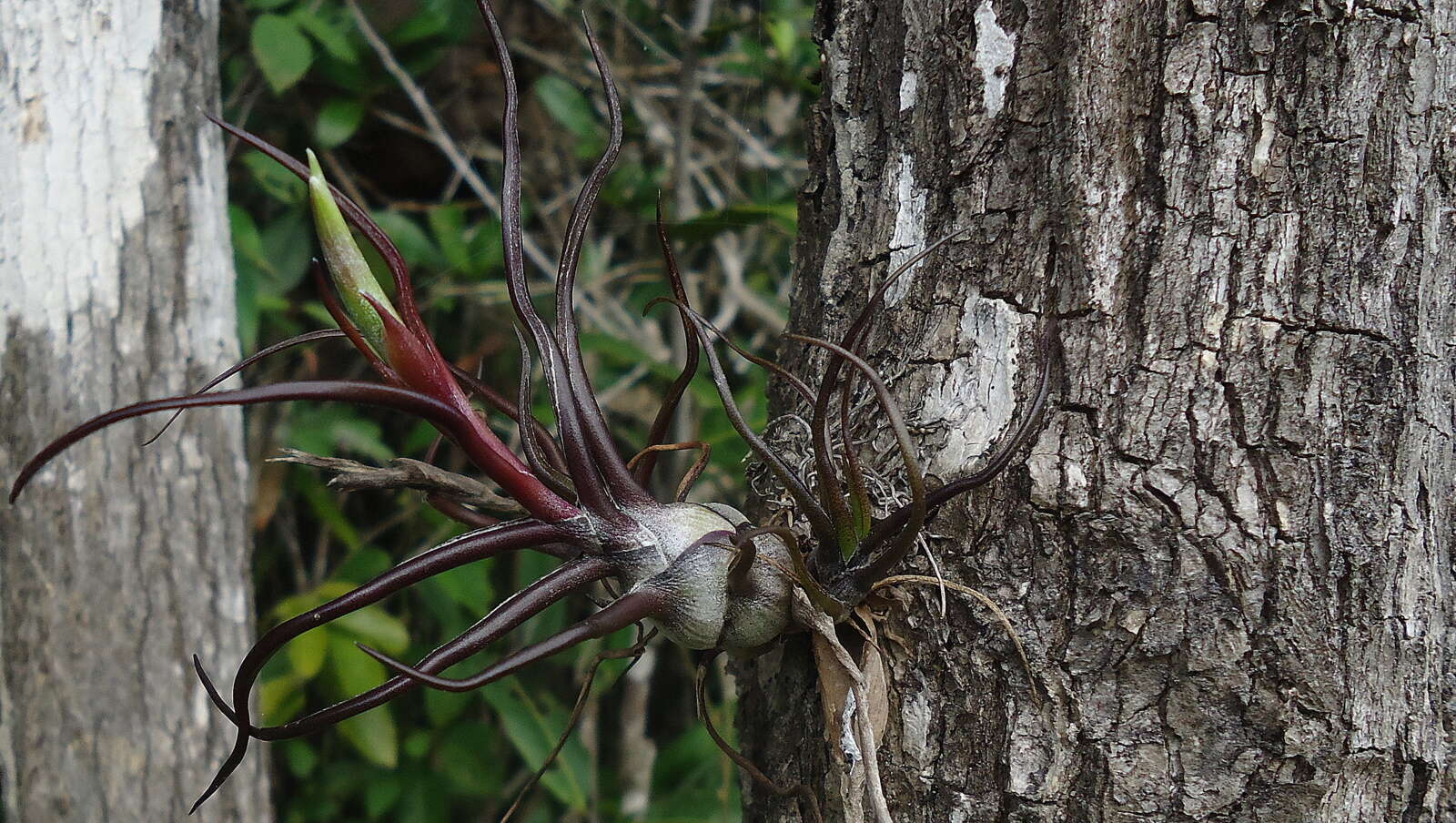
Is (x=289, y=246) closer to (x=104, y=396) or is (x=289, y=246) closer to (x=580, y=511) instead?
(x=104, y=396)

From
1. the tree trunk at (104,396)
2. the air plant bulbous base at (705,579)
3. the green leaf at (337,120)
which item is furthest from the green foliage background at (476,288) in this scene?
the air plant bulbous base at (705,579)

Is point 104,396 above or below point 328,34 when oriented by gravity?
below

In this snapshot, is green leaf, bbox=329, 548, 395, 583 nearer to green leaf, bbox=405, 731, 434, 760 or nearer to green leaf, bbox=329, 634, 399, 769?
green leaf, bbox=329, 634, 399, 769

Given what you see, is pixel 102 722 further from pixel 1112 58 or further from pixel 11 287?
pixel 1112 58

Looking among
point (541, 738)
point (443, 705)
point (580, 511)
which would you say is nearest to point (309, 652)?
point (443, 705)

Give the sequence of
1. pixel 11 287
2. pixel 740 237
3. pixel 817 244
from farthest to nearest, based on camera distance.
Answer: pixel 740 237 → pixel 11 287 → pixel 817 244

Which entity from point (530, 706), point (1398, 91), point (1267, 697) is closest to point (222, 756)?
point (530, 706)
